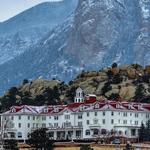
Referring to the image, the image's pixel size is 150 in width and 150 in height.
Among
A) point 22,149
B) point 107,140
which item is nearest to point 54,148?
point 22,149

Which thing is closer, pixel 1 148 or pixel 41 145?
pixel 1 148

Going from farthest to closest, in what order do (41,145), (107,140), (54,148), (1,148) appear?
(107,140) → (54,148) → (41,145) → (1,148)

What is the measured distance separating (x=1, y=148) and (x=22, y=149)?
1203 inches

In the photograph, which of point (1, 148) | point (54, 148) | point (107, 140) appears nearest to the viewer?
point (1, 148)

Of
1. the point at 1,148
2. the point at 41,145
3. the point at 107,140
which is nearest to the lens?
the point at 1,148

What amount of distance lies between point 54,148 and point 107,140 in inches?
846

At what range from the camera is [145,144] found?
19150cm

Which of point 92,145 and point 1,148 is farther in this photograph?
point 92,145

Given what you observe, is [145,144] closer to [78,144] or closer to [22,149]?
[78,144]

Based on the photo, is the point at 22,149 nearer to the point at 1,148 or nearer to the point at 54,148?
the point at 54,148

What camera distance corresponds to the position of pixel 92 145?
185 meters

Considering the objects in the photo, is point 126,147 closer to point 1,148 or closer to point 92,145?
point 92,145

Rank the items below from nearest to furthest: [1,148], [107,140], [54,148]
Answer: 1. [1,148]
2. [54,148]
3. [107,140]

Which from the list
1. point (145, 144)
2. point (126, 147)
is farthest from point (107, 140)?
point (126, 147)
